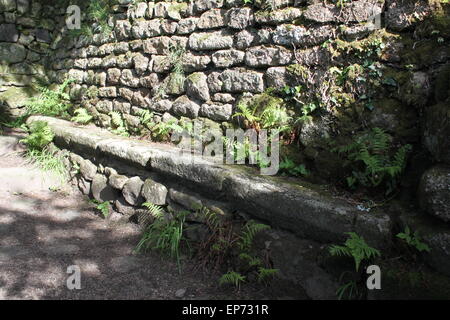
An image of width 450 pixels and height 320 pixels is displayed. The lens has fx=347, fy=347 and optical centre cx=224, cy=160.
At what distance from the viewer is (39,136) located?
5141 millimetres

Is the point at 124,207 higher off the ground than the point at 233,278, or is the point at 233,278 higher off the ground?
the point at 124,207

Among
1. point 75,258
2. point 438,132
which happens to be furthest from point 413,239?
point 75,258

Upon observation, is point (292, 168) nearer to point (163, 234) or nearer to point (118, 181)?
point (163, 234)

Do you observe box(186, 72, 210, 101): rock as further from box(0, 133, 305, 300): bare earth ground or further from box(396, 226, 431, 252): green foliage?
box(396, 226, 431, 252): green foliage

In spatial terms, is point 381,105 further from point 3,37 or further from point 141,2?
point 3,37

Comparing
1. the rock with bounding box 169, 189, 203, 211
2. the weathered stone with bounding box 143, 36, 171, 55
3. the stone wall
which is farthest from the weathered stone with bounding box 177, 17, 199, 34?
the stone wall

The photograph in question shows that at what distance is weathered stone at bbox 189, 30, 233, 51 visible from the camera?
12.9 ft

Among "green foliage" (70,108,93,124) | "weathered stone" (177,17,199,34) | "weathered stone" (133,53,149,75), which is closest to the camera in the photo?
"weathered stone" (177,17,199,34)

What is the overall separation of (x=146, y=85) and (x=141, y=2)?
1255 mm

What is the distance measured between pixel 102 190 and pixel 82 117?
1.51 m

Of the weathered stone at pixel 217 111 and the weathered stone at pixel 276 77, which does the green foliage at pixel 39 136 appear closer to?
the weathered stone at pixel 217 111

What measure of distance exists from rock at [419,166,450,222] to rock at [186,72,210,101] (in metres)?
2.50

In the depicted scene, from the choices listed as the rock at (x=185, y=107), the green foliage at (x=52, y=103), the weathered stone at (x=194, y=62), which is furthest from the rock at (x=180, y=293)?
the green foliage at (x=52, y=103)

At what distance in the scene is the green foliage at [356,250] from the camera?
233cm
